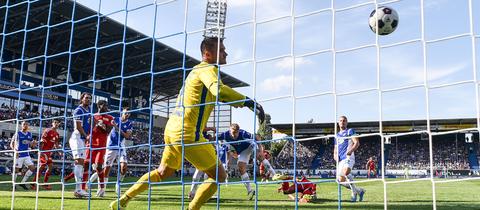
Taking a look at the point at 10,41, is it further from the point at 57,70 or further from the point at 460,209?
the point at 460,209

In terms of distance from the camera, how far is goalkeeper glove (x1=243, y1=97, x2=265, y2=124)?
4.28m

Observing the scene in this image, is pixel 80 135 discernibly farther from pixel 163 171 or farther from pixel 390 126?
pixel 390 126

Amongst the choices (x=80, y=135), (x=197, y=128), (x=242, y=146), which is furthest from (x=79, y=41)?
(x=197, y=128)

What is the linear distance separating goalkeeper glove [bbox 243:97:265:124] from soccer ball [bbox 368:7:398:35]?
4.86ft

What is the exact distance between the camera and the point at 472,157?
43.9 m

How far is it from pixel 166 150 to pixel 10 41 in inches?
1175

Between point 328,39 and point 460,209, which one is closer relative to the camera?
point 328,39

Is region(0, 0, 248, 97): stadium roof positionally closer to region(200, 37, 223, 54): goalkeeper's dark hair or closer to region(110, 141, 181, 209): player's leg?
region(110, 141, 181, 209): player's leg

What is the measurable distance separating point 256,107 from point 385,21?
1.66 metres

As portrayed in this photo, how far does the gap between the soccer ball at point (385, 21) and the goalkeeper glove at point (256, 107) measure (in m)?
1.48

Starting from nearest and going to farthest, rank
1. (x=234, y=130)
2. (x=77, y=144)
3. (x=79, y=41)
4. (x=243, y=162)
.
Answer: (x=77, y=144)
(x=234, y=130)
(x=243, y=162)
(x=79, y=41)

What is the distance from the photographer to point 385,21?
4.77 metres

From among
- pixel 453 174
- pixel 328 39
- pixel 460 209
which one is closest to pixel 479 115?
pixel 328 39

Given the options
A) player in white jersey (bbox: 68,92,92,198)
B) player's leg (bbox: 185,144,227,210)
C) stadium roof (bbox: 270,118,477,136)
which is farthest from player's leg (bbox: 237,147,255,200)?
stadium roof (bbox: 270,118,477,136)
